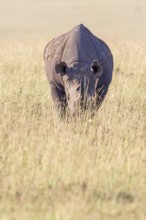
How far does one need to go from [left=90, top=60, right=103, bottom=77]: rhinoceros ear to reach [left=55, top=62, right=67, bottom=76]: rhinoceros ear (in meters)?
0.40

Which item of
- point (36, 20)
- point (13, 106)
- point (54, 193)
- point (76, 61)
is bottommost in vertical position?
point (54, 193)

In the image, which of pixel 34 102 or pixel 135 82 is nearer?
pixel 34 102

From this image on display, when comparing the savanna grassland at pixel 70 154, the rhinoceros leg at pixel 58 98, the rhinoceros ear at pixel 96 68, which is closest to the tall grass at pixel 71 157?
the savanna grassland at pixel 70 154

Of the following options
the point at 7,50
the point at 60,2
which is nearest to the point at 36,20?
the point at 60,2

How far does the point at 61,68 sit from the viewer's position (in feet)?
28.7

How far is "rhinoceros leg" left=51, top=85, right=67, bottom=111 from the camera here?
9.29 m

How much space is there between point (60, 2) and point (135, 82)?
157 feet

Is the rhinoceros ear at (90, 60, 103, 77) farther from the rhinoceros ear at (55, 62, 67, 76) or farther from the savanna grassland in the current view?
the savanna grassland

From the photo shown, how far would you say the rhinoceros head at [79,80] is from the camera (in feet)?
27.5

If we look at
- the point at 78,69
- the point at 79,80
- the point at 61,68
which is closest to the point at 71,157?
the point at 79,80

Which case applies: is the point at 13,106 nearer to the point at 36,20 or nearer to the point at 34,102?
the point at 34,102

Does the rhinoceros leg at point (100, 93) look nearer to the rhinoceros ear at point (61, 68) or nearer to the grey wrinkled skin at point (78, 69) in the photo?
the grey wrinkled skin at point (78, 69)

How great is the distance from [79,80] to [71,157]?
77.2 inches

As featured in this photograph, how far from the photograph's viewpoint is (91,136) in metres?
7.78
